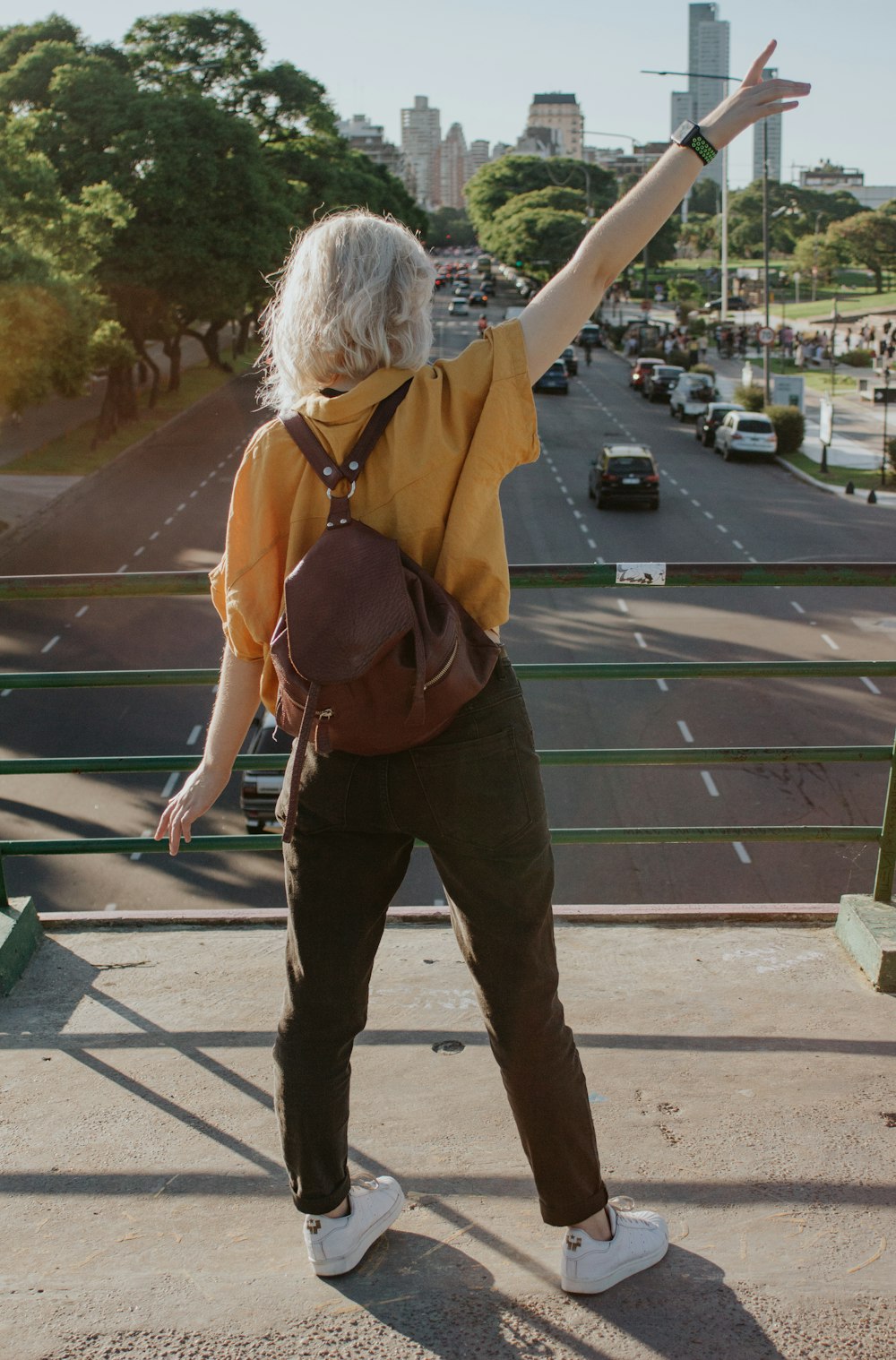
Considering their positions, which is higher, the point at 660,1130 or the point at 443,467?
the point at 443,467

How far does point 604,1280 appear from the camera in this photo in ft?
7.72

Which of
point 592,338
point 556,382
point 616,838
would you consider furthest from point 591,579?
point 592,338

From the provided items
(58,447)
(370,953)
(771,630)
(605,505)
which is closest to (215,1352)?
(370,953)

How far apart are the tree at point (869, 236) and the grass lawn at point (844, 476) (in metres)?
80.9

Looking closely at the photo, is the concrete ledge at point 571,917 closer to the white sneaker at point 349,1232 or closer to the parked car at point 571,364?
the white sneaker at point 349,1232

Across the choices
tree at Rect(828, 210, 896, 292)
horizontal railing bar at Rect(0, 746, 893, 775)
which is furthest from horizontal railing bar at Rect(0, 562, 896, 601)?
tree at Rect(828, 210, 896, 292)

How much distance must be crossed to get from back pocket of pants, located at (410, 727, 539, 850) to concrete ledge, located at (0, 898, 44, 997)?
1858mm

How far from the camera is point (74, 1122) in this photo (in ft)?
9.59

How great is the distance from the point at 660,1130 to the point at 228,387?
185 feet

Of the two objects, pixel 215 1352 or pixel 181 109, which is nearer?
pixel 215 1352

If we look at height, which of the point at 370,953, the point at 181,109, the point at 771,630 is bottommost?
the point at 771,630

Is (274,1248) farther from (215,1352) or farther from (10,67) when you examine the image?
(10,67)

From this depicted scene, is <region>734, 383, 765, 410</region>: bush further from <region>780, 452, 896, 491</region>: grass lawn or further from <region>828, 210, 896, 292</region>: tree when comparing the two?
<region>828, 210, 896, 292</region>: tree

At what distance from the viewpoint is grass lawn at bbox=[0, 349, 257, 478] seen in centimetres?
3700
